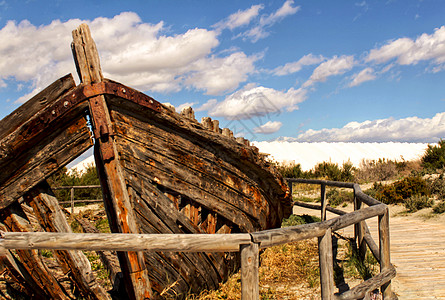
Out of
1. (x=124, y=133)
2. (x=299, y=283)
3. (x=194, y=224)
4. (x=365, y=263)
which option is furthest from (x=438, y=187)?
(x=124, y=133)

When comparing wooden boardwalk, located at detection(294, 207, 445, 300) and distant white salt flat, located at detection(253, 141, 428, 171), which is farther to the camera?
distant white salt flat, located at detection(253, 141, 428, 171)

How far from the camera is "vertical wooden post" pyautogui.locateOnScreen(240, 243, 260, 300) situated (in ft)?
7.91

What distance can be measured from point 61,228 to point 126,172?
0.80 m

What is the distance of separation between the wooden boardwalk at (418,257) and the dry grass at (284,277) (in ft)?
3.45

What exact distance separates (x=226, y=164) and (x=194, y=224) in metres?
0.75

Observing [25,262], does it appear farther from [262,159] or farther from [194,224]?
[262,159]

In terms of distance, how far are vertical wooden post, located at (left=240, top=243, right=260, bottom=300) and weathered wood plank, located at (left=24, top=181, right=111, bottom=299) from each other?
1.86 m

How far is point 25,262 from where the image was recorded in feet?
11.5

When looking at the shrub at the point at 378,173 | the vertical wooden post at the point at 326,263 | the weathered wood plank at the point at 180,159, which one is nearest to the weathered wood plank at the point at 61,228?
the weathered wood plank at the point at 180,159

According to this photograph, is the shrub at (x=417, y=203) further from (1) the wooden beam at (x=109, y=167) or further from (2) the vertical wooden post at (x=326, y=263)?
(1) the wooden beam at (x=109, y=167)

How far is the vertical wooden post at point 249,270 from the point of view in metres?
2.41

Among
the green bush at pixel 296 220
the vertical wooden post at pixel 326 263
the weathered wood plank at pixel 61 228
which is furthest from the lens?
the green bush at pixel 296 220

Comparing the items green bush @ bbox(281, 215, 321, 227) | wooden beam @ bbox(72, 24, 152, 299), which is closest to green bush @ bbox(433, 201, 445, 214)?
green bush @ bbox(281, 215, 321, 227)

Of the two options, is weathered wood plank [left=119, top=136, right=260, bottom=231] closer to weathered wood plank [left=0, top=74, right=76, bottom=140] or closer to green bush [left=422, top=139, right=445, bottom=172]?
weathered wood plank [left=0, top=74, right=76, bottom=140]
